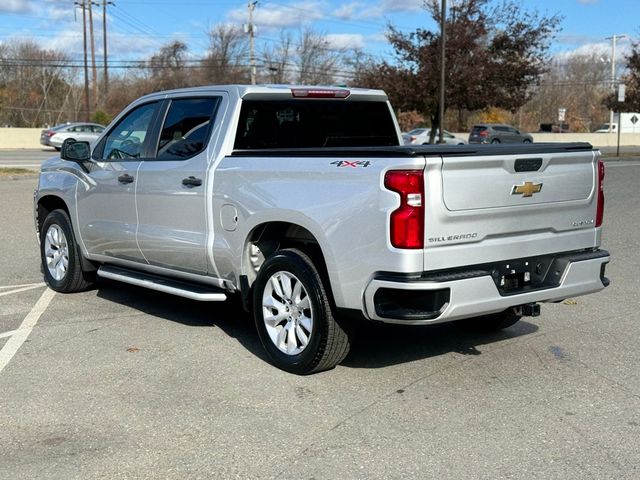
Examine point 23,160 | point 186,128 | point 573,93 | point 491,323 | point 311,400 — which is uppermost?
point 573,93

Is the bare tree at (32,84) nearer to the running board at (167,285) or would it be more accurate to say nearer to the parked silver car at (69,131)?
the parked silver car at (69,131)

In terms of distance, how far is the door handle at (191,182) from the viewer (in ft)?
18.9

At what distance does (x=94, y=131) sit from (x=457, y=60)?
19022 mm

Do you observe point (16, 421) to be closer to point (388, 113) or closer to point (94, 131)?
point (388, 113)

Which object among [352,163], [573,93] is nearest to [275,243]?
[352,163]

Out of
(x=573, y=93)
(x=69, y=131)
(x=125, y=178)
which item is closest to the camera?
(x=125, y=178)

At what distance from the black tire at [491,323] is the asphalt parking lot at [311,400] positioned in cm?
10

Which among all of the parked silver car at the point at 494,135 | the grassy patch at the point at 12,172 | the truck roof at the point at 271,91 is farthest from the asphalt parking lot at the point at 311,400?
the parked silver car at the point at 494,135

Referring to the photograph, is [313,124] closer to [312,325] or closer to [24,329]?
[312,325]

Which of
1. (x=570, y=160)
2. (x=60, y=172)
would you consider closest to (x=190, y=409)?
(x=570, y=160)

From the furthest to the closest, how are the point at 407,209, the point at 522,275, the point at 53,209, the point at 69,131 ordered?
1. the point at 69,131
2. the point at 53,209
3. the point at 522,275
4. the point at 407,209

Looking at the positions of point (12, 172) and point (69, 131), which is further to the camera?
point (69, 131)

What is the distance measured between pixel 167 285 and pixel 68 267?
187 cm

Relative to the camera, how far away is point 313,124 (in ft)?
21.0
